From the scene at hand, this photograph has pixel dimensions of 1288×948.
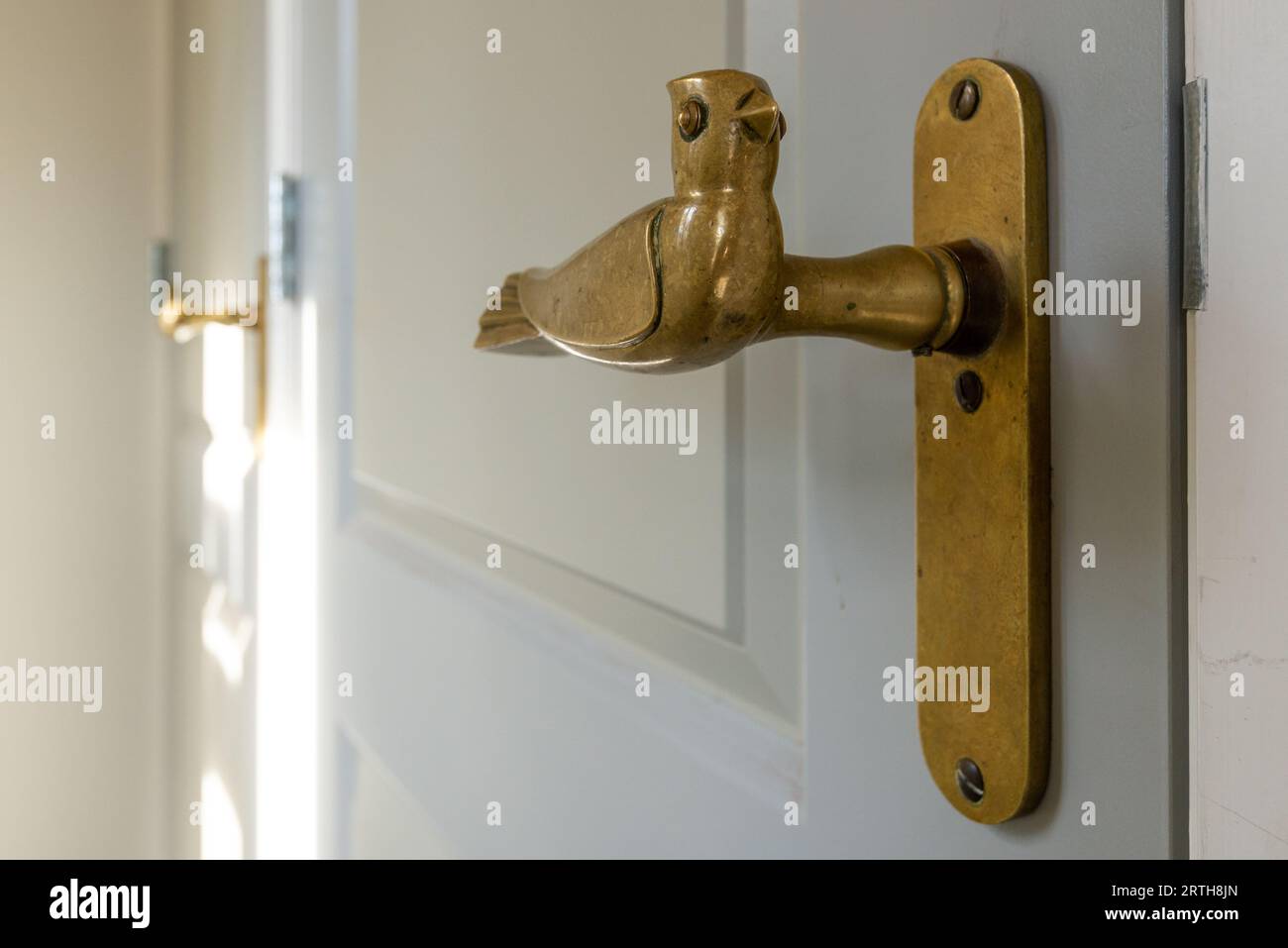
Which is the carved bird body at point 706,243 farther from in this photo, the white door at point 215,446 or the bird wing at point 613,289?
the white door at point 215,446

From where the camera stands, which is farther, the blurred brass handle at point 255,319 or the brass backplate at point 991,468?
the blurred brass handle at point 255,319

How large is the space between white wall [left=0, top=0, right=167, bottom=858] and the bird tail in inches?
46.1

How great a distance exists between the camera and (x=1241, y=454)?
0.16 metres

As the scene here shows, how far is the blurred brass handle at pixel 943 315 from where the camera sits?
0.17 meters

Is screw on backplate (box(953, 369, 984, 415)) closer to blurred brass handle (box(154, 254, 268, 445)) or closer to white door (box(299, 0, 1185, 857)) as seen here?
white door (box(299, 0, 1185, 857))

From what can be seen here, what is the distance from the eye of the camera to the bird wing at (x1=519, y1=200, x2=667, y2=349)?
17cm

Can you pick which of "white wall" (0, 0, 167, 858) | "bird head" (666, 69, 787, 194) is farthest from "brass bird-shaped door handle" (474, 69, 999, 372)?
"white wall" (0, 0, 167, 858)

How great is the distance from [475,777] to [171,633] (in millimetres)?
993

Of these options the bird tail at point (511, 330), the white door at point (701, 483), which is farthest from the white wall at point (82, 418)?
the bird tail at point (511, 330)

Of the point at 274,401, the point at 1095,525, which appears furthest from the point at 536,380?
the point at 274,401

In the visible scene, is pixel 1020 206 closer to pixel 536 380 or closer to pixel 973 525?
pixel 973 525

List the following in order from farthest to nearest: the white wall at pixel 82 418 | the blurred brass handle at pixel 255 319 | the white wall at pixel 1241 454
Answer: the white wall at pixel 82 418
the blurred brass handle at pixel 255 319
the white wall at pixel 1241 454

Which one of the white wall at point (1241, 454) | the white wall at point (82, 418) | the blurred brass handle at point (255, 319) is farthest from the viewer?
the white wall at point (82, 418)

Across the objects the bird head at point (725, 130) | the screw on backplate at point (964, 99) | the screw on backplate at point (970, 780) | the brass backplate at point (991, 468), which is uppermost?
the screw on backplate at point (964, 99)
